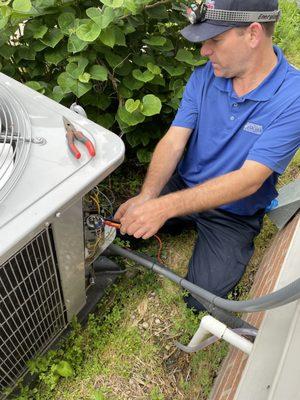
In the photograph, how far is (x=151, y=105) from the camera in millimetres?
1915

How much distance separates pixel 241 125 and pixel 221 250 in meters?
0.76

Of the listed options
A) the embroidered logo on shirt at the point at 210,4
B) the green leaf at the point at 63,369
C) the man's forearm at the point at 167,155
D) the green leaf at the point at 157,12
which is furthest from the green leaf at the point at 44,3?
the green leaf at the point at 63,369

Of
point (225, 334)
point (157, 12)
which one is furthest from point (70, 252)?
point (157, 12)

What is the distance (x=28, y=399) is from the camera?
5.59ft

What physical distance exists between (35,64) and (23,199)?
4.64ft

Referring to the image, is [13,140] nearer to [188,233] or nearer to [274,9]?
[274,9]

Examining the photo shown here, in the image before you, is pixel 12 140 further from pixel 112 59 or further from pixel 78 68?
pixel 112 59

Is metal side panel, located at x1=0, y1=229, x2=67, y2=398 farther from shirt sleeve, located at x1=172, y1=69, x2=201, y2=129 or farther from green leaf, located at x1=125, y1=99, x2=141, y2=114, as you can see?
shirt sleeve, located at x1=172, y1=69, x2=201, y2=129

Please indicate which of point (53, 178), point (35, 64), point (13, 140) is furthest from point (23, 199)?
point (35, 64)

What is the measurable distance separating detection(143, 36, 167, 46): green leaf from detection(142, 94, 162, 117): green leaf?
30 centimetres

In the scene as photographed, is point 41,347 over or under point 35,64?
under

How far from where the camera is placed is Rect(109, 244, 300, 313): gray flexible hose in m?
1.02

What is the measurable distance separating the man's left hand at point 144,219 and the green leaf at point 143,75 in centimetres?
72

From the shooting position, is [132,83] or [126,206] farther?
[132,83]
